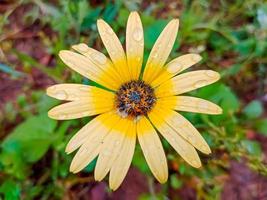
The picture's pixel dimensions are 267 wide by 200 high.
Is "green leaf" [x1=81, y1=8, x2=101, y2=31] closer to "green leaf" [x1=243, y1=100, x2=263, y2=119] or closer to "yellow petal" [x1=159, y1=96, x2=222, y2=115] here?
"green leaf" [x1=243, y1=100, x2=263, y2=119]

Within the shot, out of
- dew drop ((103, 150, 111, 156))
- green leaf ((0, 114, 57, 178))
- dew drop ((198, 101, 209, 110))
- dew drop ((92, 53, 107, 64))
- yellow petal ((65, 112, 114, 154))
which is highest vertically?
dew drop ((92, 53, 107, 64))

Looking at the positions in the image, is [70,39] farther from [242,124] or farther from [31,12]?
[242,124]

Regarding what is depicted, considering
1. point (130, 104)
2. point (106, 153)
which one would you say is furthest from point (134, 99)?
point (106, 153)

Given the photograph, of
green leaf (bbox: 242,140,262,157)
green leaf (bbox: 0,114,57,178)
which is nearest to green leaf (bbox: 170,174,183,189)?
green leaf (bbox: 242,140,262,157)

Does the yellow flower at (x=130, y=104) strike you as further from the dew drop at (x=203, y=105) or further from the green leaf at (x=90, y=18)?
the green leaf at (x=90, y=18)

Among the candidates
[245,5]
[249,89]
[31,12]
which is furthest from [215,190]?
[31,12]

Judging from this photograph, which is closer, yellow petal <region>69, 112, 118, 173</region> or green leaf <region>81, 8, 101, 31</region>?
yellow petal <region>69, 112, 118, 173</region>

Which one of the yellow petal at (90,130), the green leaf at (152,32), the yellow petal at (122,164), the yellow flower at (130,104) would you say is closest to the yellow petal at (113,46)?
the yellow flower at (130,104)

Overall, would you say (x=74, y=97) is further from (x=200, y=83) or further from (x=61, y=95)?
(x=200, y=83)
